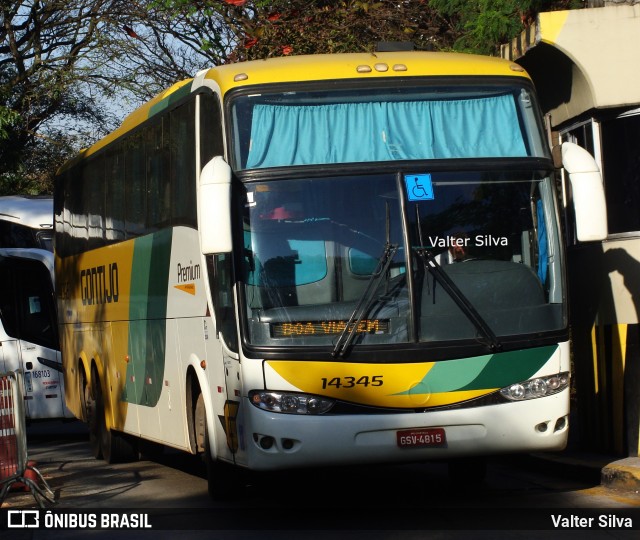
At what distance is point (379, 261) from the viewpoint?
9039mm

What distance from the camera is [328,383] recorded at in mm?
8828

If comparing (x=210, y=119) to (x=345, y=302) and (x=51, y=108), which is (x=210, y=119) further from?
(x=51, y=108)

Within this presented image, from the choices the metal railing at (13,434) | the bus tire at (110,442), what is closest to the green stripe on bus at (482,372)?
the metal railing at (13,434)

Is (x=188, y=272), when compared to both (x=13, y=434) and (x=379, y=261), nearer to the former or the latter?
(x=13, y=434)

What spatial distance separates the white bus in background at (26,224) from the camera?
21.9 meters

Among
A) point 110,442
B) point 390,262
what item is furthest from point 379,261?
point 110,442

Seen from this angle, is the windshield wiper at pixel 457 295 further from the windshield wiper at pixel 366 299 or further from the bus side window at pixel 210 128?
the bus side window at pixel 210 128

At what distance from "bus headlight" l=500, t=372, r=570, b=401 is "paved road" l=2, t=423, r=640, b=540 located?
0.88 m

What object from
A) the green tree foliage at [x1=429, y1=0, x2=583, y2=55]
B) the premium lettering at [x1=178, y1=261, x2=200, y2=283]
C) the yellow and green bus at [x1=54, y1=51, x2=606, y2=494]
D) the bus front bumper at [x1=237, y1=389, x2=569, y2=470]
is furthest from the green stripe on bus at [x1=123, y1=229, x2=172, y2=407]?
the green tree foliage at [x1=429, y1=0, x2=583, y2=55]

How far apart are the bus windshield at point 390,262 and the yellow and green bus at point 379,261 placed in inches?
0.4

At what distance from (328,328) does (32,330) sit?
442 inches

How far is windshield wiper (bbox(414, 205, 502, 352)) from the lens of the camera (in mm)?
9039

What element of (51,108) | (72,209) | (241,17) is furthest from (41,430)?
(51,108)

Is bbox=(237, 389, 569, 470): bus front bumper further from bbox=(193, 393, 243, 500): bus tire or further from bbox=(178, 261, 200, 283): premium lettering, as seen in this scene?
bbox=(178, 261, 200, 283): premium lettering
